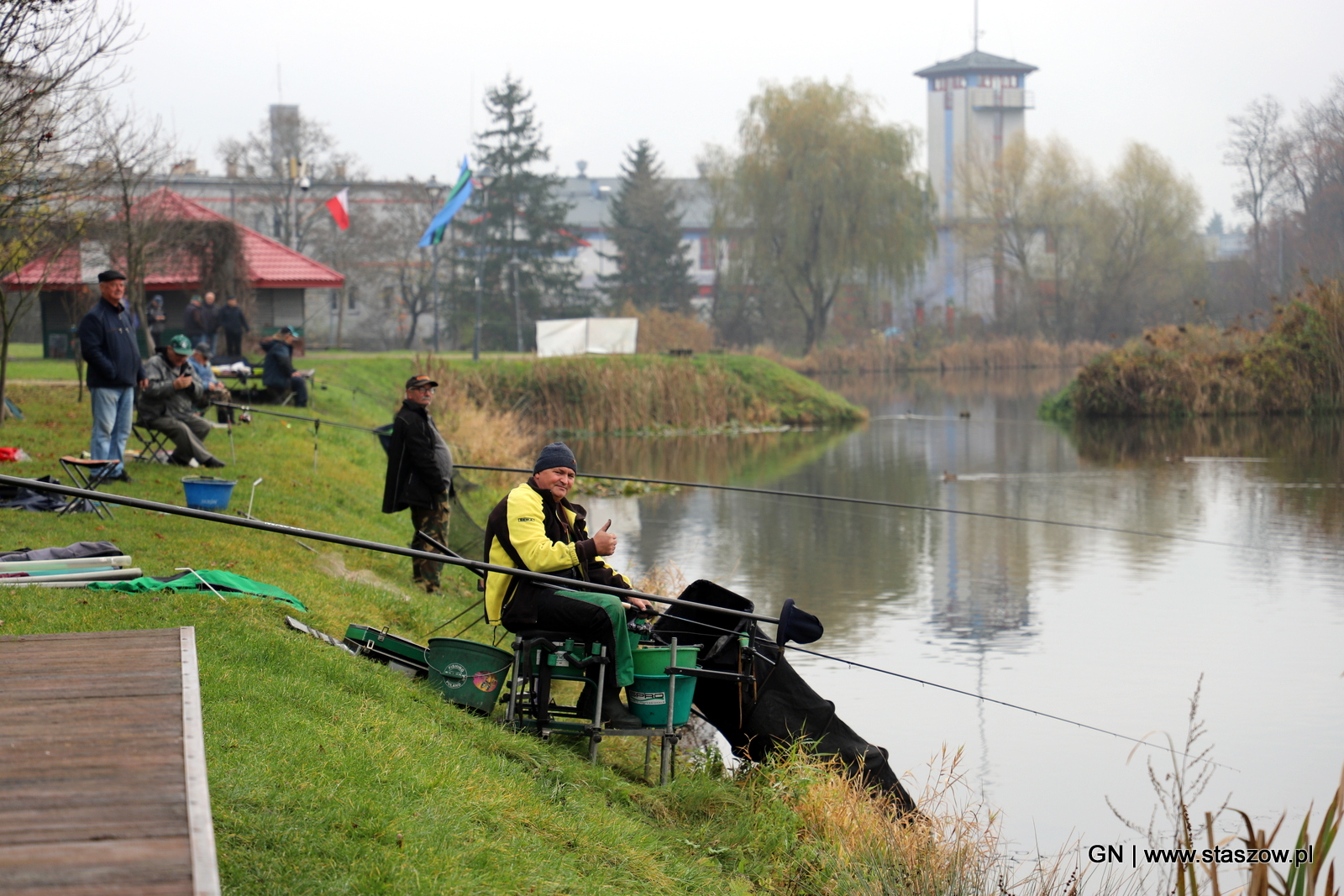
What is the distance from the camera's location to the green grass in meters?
4.50

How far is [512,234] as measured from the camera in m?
56.9

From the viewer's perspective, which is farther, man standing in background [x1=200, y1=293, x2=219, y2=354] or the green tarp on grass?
man standing in background [x1=200, y1=293, x2=219, y2=354]

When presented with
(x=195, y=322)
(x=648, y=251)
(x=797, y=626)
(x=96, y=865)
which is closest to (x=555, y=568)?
(x=797, y=626)

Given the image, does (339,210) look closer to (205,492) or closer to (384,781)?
(205,492)

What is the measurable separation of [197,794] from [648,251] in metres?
60.3

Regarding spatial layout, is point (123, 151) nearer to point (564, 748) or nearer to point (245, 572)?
point (245, 572)

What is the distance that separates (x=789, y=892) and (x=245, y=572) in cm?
472

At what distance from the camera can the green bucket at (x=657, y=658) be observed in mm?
6703

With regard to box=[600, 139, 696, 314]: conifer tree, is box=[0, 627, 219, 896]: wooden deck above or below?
below

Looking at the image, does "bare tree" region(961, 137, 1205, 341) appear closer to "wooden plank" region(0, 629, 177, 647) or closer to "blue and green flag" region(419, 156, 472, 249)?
"blue and green flag" region(419, 156, 472, 249)

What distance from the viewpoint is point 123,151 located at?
21.5 m

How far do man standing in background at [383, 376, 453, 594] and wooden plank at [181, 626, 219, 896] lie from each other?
18.4ft

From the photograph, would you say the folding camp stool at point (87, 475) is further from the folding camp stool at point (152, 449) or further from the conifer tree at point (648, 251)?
the conifer tree at point (648, 251)

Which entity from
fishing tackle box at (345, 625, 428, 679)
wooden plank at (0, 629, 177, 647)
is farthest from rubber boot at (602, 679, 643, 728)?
wooden plank at (0, 629, 177, 647)
